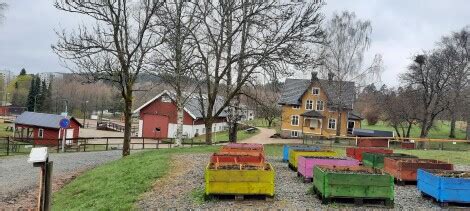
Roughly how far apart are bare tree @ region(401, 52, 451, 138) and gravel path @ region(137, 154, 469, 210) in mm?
30971

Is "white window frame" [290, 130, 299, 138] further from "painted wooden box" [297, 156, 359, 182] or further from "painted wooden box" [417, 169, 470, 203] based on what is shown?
"painted wooden box" [417, 169, 470, 203]

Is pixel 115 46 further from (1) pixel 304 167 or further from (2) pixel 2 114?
(2) pixel 2 114

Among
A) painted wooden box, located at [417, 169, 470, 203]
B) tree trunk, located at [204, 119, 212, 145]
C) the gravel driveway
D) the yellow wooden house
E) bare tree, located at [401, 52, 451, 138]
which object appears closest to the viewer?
painted wooden box, located at [417, 169, 470, 203]

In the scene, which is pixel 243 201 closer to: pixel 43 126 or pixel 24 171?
pixel 24 171

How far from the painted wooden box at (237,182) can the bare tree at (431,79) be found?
1372 inches

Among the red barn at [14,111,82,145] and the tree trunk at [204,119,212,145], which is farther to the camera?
the red barn at [14,111,82,145]

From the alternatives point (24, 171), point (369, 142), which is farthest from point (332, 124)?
point (24, 171)

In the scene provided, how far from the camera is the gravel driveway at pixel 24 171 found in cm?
1541

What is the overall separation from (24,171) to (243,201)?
46.5 ft

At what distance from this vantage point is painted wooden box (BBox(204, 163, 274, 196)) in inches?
378

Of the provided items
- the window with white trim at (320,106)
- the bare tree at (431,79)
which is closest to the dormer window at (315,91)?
the window with white trim at (320,106)

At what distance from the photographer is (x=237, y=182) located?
379 inches

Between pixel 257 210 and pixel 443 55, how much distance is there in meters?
37.7

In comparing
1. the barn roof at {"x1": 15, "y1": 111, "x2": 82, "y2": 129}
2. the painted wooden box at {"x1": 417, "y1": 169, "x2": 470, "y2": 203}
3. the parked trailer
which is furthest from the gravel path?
the barn roof at {"x1": 15, "y1": 111, "x2": 82, "y2": 129}
